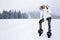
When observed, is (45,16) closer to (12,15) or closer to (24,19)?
(24,19)

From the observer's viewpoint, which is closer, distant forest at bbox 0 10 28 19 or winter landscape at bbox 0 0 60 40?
winter landscape at bbox 0 0 60 40

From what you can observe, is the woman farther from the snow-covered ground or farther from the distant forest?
the distant forest

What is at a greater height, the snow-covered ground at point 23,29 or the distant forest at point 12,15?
the distant forest at point 12,15

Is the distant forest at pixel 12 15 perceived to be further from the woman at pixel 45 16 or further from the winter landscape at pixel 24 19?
the woman at pixel 45 16

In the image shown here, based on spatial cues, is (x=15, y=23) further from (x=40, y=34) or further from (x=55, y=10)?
(x=55, y=10)

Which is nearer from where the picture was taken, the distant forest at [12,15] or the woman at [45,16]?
the woman at [45,16]

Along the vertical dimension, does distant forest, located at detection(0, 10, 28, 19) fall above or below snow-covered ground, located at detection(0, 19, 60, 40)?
above

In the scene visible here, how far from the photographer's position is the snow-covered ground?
120cm

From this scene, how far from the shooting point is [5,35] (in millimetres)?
1221

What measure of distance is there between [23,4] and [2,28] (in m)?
0.38

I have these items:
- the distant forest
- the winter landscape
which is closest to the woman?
the winter landscape

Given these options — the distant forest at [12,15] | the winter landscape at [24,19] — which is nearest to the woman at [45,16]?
the winter landscape at [24,19]

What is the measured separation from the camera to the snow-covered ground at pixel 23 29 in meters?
1.20

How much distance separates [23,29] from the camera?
1266mm
